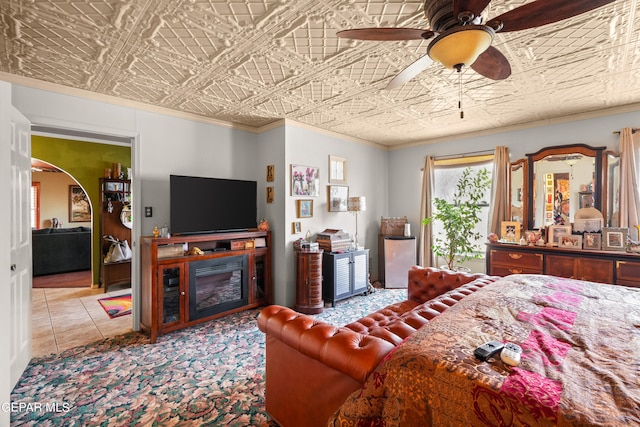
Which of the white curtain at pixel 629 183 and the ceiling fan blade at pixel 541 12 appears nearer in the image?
the ceiling fan blade at pixel 541 12

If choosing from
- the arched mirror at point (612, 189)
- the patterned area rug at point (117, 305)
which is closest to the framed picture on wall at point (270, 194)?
the patterned area rug at point (117, 305)

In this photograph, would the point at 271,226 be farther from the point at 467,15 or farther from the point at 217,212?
the point at 467,15

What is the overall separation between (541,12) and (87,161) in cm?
670

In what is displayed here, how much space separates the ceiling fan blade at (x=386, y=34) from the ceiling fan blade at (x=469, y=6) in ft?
0.55

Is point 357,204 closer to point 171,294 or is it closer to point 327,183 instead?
point 327,183

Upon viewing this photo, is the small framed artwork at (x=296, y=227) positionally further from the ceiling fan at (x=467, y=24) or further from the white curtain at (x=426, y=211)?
the ceiling fan at (x=467, y=24)

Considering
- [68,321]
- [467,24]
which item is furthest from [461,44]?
[68,321]

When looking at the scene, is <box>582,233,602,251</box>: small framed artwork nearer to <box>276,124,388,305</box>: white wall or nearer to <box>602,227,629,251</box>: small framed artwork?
<box>602,227,629,251</box>: small framed artwork

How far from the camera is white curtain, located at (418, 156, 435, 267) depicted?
528 centimetres

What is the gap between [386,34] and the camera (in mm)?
1508

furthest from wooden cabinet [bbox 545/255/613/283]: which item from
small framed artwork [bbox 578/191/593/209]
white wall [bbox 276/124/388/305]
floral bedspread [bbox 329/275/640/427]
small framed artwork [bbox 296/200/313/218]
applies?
small framed artwork [bbox 296/200/313/218]

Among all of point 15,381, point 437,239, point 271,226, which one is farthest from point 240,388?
point 437,239

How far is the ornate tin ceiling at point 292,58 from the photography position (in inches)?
73.1

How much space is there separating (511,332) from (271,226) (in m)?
3.34
